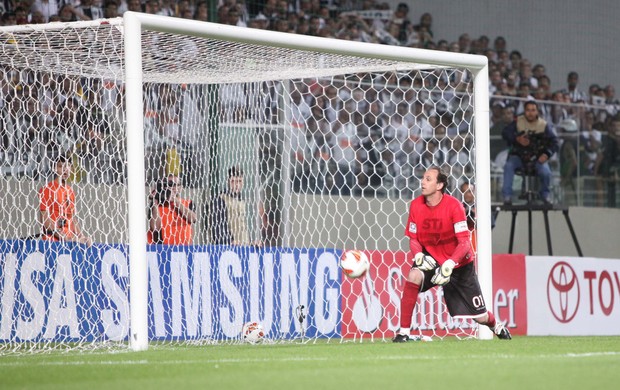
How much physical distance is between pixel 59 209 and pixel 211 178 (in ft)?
7.14

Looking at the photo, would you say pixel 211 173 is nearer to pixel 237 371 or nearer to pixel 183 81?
pixel 183 81

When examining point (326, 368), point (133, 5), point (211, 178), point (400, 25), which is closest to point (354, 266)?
point (326, 368)

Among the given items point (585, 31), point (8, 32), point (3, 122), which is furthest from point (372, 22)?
point (8, 32)

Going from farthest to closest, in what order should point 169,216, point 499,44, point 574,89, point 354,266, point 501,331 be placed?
point 499,44 < point 574,89 < point 169,216 < point 501,331 < point 354,266

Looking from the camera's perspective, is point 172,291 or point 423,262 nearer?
point 423,262

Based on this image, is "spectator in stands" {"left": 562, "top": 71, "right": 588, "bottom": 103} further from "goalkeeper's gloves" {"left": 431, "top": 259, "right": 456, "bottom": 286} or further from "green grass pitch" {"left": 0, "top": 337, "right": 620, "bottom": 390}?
"green grass pitch" {"left": 0, "top": 337, "right": 620, "bottom": 390}

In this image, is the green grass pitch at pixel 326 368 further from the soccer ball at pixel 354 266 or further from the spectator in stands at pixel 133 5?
the spectator in stands at pixel 133 5

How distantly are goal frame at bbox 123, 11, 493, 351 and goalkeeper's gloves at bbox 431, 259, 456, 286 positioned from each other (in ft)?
3.16

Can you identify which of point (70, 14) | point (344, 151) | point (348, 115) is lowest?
point (344, 151)

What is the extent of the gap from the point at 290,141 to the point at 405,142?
5.99ft

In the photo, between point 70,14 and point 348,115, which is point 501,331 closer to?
point 348,115

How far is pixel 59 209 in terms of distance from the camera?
11383 mm

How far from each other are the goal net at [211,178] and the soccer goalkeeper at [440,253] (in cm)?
59

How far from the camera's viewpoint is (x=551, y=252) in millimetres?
16188
